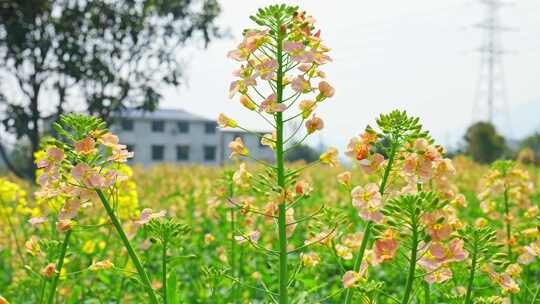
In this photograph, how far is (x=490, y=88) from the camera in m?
46.0

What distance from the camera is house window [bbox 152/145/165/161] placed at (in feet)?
176

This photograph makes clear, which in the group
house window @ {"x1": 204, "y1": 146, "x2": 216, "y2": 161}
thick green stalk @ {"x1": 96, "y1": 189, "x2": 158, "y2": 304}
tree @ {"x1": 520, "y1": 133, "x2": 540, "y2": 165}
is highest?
thick green stalk @ {"x1": 96, "y1": 189, "x2": 158, "y2": 304}

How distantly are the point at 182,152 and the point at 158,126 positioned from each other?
312 centimetres

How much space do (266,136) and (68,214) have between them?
56 centimetres

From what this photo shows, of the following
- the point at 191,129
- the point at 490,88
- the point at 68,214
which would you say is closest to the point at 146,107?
the point at 68,214

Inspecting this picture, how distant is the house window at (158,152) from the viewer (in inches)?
2115

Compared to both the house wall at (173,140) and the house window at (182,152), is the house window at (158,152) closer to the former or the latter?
the house wall at (173,140)

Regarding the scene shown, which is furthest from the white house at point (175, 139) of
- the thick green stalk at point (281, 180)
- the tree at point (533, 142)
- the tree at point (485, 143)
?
the thick green stalk at point (281, 180)

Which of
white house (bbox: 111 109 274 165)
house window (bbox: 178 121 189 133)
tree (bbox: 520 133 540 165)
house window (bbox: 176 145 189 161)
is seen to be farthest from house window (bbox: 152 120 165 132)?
tree (bbox: 520 133 540 165)

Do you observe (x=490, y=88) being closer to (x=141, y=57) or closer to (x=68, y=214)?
(x=141, y=57)

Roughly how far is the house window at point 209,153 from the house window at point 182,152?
1729 millimetres

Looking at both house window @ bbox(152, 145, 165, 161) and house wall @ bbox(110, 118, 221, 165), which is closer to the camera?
house wall @ bbox(110, 118, 221, 165)

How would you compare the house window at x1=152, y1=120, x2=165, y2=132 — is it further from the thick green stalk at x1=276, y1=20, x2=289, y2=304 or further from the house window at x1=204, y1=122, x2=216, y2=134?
the thick green stalk at x1=276, y1=20, x2=289, y2=304

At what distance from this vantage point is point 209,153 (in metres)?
56.3
